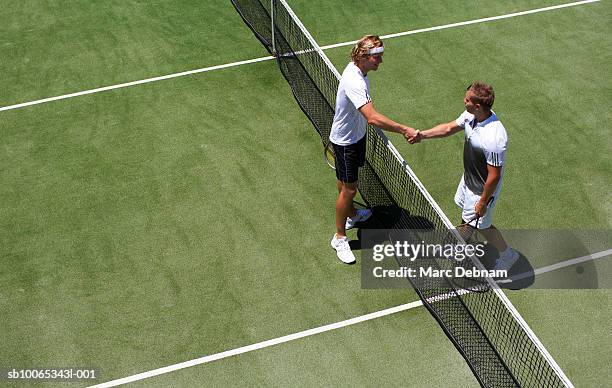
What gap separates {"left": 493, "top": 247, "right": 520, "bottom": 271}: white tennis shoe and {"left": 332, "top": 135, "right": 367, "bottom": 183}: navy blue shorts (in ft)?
6.44

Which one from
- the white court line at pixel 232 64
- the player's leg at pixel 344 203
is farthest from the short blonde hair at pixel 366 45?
the white court line at pixel 232 64

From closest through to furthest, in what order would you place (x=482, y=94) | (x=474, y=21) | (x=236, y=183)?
(x=482, y=94) < (x=236, y=183) < (x=474, y=21)

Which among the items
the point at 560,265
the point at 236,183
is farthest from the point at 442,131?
the point at 236,183

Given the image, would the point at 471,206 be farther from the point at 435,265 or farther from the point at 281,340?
the point at 281,340

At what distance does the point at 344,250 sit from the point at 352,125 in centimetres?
161

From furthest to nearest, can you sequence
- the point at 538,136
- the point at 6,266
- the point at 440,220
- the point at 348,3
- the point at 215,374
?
the point at 348,3, the point at 538,136, the point at 6,266, the point at 440,220, the point at 215,374

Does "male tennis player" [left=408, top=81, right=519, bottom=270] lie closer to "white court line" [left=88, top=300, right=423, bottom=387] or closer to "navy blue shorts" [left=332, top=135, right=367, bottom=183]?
"navy blue shorts" [left=332, top=135, right=367, bottom=183]

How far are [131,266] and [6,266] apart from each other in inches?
58.4

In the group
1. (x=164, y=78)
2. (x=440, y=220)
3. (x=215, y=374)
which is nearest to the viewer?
(x=215, y=374)

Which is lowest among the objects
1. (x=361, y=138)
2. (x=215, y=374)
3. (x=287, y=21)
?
(x=215, y=374)

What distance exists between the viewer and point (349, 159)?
28.0 feet

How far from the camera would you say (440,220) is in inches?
332

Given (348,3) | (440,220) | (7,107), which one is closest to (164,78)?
(7,107)

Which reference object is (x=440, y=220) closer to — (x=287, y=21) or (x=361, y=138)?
(x=361, y=138)
